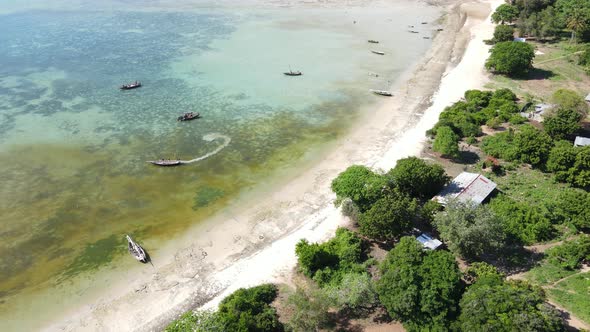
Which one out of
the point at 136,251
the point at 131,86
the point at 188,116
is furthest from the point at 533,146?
the point at 131,86

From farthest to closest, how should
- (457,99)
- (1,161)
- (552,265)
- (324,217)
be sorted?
(457,99) < (1,161) < (324,217) < (552,265)

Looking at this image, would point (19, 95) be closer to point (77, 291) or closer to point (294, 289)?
point (77, 291)

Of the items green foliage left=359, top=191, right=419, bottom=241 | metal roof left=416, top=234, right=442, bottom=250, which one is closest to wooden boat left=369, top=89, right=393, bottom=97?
green foliage left=359, top=191, right=419, bottom=241

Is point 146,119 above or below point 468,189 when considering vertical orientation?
below

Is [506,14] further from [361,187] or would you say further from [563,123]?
[361,187]

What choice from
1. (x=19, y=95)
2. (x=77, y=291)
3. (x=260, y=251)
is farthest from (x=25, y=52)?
(x=260, y=251)

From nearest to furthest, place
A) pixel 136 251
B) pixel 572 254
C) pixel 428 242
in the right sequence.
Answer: pixel 572 254, pixel 428 242, pixel 136 251
